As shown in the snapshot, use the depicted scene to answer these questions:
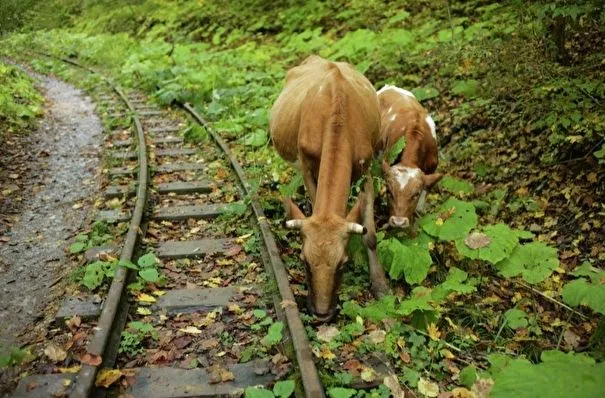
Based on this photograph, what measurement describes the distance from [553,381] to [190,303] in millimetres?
3472

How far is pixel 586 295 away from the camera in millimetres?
4703

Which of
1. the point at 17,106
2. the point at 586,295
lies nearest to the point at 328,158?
the point at 586,295

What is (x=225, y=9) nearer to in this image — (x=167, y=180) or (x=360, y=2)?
(x=360, y=2)

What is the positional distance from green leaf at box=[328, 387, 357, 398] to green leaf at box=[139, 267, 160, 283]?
255 centimetres

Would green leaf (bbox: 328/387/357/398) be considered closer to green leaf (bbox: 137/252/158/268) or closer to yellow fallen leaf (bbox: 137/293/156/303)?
yellow fallen leaf (bbox: 137/293/156/303)

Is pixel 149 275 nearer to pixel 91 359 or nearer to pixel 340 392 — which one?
pixel 91 359

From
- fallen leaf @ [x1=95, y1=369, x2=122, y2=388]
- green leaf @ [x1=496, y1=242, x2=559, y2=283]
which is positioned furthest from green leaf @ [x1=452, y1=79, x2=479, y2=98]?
fallen leaf @ [x1=95, y1=369, x2=122, y2=388]

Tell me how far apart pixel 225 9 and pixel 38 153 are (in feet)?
47.2

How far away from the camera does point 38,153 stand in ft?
36.4

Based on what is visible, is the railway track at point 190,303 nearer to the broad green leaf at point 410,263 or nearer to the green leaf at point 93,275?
the green leaf at point 93,275

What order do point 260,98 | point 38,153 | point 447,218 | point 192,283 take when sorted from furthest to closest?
1. point 260,98
2. point 38,153
3. point 447,218
4. point 192,283

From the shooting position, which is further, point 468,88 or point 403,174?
point 468,88

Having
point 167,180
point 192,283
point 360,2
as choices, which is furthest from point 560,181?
point 360,2

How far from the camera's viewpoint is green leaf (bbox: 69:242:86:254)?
6.76 metres
